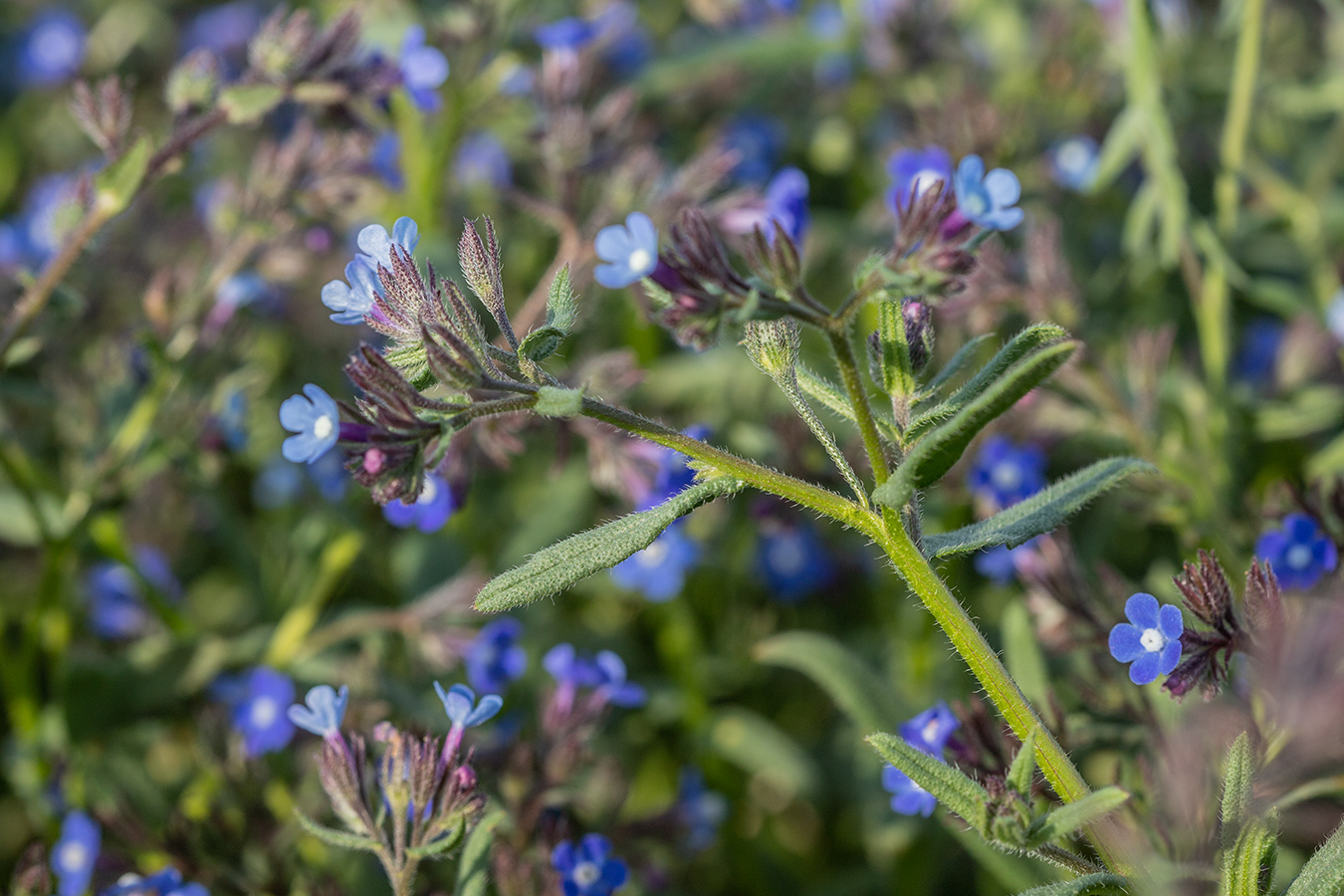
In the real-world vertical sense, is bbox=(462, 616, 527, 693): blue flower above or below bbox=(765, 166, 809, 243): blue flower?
below

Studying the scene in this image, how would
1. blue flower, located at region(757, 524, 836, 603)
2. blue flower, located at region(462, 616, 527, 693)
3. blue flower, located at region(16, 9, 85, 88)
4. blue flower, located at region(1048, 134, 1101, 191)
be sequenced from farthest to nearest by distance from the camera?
blue flower, located at region(16, 9, 85, 88) < blue flower, located at region(1048, 134, 1101, 191) < blue flower, located at region(757, 524, 836, 603) < blue flower, located at region(462, 616, 527, 693)

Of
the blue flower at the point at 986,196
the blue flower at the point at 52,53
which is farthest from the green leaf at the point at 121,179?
the blue flower at the point at 52,53

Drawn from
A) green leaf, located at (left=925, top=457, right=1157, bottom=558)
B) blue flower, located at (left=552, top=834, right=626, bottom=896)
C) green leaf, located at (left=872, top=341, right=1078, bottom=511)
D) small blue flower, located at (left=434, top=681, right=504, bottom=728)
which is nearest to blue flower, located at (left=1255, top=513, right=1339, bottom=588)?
green leaf, located at (left=925, top=457, right=1157, bottom=558)

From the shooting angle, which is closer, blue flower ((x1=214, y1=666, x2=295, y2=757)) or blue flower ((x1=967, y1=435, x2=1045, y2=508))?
blue flower ((x1=214, y1=666, x2=295, y2=757))

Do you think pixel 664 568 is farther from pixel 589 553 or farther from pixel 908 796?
pixel 589 553

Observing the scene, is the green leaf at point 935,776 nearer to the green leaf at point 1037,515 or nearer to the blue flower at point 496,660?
the green leaf at point 1037,515

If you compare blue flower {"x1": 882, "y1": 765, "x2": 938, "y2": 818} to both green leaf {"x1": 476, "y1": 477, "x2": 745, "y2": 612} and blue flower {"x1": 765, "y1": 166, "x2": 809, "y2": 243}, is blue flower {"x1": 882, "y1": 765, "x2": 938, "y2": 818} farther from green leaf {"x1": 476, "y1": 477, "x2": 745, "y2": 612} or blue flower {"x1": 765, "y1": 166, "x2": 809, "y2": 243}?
blue flower {"x1": 765, "y1": 166, "x2": 809, "y2": 243}
